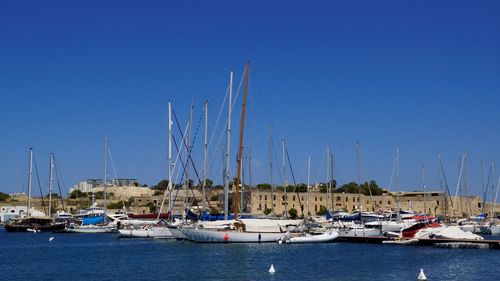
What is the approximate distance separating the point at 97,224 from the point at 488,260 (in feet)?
199

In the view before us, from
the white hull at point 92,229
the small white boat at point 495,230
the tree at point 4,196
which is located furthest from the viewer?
the tree at point 4,196

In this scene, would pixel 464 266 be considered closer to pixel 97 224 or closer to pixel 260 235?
pixel 260 235

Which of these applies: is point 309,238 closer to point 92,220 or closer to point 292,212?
point 92,220

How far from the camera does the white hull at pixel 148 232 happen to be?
2702 inches

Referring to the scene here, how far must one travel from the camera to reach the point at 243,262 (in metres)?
43.8

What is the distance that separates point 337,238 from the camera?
6556 cm

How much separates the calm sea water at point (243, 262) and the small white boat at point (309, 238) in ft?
2.56

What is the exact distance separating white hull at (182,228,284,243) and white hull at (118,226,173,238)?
997 centimetres

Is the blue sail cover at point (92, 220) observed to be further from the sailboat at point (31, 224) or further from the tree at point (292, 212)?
the tree at point (292, 212)

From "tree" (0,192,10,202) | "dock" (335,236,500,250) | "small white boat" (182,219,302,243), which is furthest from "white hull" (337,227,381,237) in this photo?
"tree" (0,192,10,202)

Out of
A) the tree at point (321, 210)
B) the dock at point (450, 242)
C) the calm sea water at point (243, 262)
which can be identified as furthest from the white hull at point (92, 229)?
the tree at point (321, 210)

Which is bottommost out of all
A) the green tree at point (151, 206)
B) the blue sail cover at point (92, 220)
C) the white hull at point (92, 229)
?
the white hull at point (92, 229)

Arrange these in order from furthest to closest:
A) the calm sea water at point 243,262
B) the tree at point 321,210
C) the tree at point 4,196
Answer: the tree at point 4,196
the tree at point 321,210
the calm sea water at point 243,262

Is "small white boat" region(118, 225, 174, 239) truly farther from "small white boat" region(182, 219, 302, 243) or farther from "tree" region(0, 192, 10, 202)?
"tree" region(0, 192, 10, 202)
